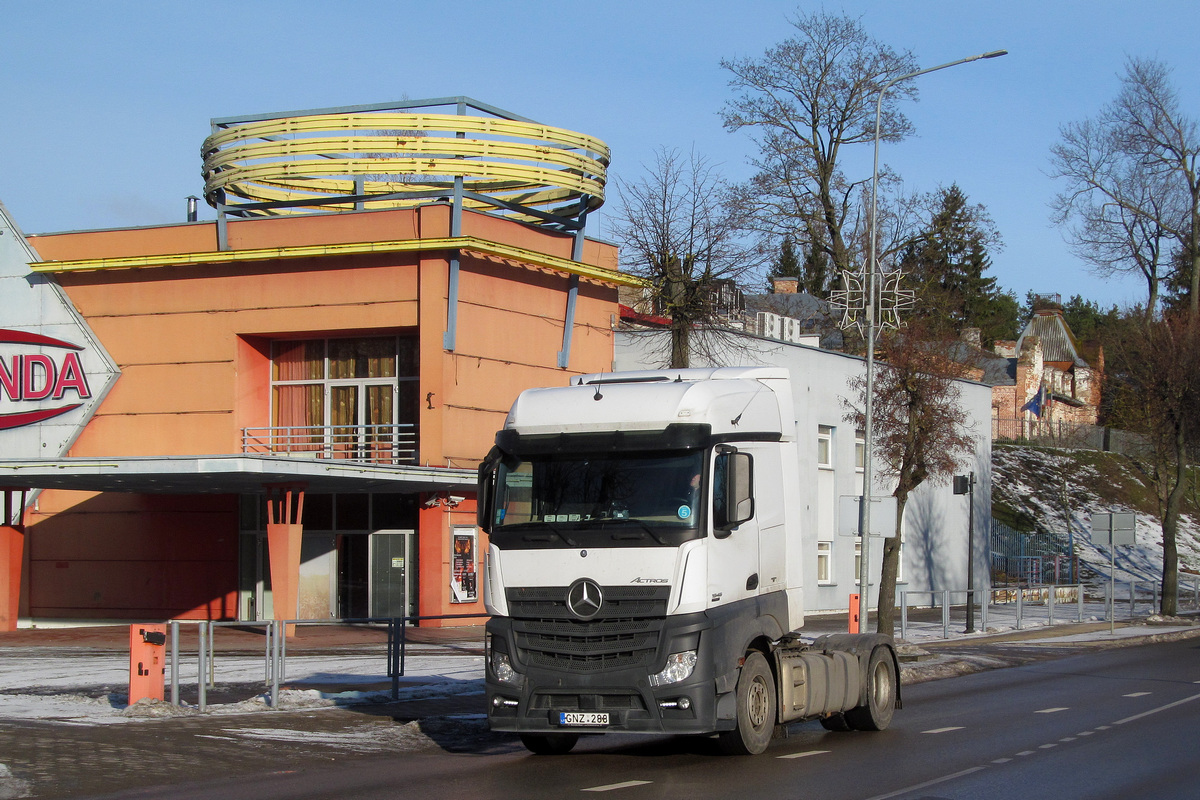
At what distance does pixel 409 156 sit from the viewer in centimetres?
3081

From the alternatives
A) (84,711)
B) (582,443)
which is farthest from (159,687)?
(582,443)

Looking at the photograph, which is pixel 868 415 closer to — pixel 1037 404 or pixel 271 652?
pixel 271 652

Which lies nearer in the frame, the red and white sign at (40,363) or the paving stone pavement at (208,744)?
the paving stone pavement at (208,744)

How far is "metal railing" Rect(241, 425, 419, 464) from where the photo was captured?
3161cm

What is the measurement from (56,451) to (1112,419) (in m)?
54.3

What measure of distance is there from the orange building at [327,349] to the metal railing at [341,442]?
7 cm

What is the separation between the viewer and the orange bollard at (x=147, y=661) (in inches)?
568

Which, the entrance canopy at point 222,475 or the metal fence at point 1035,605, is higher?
the entrance canopy at point 222,475

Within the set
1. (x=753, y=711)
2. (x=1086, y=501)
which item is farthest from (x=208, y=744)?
(x=1086, y=501)

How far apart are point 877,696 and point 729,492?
4.18 metres

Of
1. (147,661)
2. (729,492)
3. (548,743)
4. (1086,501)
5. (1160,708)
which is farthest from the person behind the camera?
(1086,501)

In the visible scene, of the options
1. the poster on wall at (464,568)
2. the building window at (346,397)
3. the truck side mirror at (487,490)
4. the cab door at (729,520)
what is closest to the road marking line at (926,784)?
the cab door at (729,520)

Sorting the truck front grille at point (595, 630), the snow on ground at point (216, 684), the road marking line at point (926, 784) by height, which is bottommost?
the snow on ground at point (216, 684)

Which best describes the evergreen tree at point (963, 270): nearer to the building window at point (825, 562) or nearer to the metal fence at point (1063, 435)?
the metal fence at point (1063, 435)
